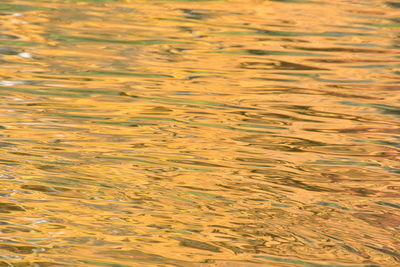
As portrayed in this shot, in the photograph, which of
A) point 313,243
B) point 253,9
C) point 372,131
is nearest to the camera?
point 313,243

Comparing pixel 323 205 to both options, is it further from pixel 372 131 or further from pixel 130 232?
pixel 372 131

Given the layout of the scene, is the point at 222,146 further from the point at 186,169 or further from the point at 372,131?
the point at 372,131

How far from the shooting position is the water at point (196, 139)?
2.33 meters

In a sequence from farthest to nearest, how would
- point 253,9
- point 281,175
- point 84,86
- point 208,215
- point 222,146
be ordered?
point 253,9 → point 84,86 → point 222,146 → point 281,175 → point 208,215

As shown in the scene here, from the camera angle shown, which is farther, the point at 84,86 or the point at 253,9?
the point at 253,9

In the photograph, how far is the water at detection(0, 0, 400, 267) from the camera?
2.33 meters

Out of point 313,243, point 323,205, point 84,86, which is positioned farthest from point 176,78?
point 313,243

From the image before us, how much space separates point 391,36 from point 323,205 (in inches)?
107

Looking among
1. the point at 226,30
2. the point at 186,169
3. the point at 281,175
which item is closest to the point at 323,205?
the point at 281,175

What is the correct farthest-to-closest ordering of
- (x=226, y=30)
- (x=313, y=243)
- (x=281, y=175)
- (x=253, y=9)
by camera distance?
1. (x=253, y=9)
2. (x=226, y=30)
3. (x=281, y=175)
4. (x=313, y=243)

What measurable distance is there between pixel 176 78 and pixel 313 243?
1.84m

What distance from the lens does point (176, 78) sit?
4051 mm

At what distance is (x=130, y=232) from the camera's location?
236 centimetres

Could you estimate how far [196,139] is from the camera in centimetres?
324
